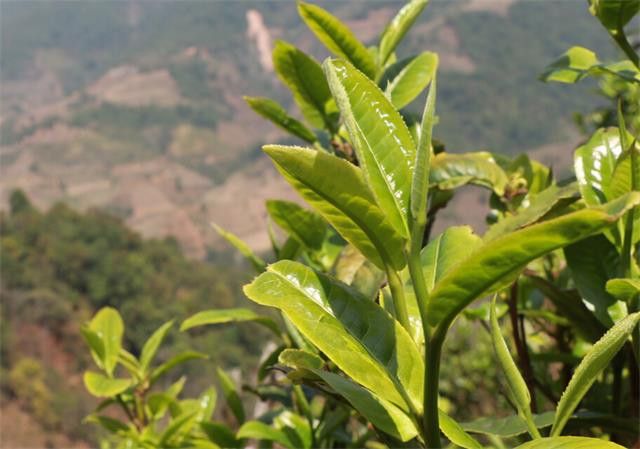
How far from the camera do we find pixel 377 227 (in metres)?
0.51

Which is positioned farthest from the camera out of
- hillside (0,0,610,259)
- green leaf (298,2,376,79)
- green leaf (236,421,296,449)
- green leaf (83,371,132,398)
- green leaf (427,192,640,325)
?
hillside (0,0,610,259)

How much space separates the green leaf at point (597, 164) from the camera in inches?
31.8

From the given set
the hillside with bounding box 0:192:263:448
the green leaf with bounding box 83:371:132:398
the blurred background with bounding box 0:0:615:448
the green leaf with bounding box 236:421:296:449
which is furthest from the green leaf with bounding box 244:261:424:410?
the hillside with bounding box 0:192:263:448

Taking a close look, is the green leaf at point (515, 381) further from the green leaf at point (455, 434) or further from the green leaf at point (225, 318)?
the green leaf at point (225, 318)

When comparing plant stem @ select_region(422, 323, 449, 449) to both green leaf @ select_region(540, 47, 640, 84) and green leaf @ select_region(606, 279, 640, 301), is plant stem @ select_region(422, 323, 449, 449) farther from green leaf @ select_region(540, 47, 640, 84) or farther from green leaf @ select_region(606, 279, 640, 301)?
green leaf @ select_region(540, 47, 640, 84)

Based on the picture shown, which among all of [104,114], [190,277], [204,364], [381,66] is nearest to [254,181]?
[104,114]

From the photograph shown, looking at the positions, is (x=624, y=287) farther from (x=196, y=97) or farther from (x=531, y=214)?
(x=196, y=97)

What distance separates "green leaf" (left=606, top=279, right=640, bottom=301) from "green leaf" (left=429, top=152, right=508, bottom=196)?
12.8 inches

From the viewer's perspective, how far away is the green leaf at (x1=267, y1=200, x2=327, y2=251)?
991 mm

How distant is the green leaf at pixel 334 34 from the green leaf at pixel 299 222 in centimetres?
24

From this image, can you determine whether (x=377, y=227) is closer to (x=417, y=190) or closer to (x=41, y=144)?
(x=417, y=190)

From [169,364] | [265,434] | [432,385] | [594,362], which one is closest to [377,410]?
[432,385]

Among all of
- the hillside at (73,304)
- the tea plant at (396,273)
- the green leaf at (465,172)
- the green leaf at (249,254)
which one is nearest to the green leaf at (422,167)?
the tea plant at (396,273)

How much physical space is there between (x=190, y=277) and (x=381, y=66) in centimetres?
4369
